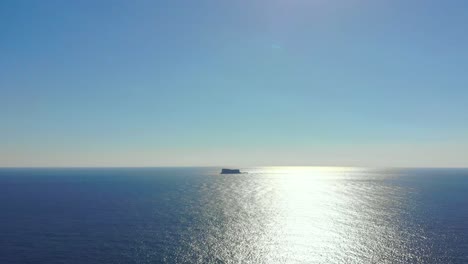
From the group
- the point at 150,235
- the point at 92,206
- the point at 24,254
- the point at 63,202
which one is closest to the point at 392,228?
the point at 150,235

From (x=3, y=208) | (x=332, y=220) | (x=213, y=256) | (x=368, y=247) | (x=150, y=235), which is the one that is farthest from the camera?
(x=3, y=208)

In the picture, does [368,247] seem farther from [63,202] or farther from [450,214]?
[63,202]

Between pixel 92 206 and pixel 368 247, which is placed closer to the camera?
pixel 368 247

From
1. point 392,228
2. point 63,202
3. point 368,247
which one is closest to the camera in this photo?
point 368,247

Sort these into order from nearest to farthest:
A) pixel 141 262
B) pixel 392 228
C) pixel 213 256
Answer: pixel 141 262 → pixel 213 256 → pixel 392 228

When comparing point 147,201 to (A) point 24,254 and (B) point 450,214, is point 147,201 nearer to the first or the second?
(A) point 24,254

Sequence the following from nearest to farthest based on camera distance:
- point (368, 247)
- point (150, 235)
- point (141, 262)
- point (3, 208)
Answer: point (141, 262) → point (368, 247) → point (150, 235) → point (3, 208)

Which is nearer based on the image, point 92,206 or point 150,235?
point 150,235

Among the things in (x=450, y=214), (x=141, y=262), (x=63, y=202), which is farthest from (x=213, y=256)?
(x=63, y=202)
